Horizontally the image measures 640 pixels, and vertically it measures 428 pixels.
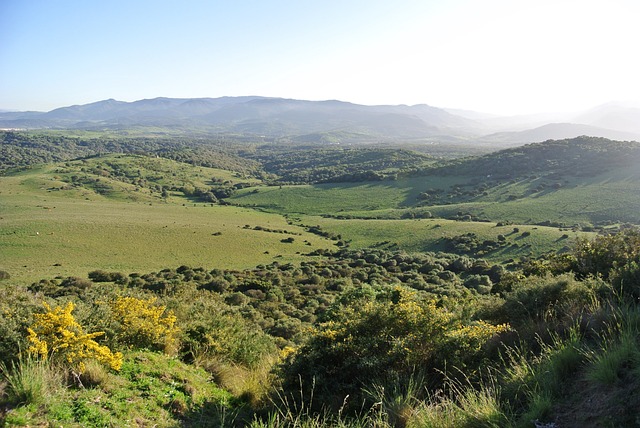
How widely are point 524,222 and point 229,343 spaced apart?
2961 inches

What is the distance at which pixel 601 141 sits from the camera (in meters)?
128

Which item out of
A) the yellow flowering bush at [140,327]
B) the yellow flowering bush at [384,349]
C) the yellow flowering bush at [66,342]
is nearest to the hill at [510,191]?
the yellow flowering bush at [384,349]

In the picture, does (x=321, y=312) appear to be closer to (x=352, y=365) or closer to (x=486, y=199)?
(x=352, y=365)

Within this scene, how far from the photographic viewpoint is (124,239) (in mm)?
52656

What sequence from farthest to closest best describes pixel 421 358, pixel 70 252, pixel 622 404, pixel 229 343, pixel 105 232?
pixel 105 232
pixel 70 252
pixel 229 343
pixel 421 358
pixel 622 404

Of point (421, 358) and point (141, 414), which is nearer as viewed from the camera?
point (141, 414)

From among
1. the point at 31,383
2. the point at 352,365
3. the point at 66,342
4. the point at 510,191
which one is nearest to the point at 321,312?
the point at 352,365

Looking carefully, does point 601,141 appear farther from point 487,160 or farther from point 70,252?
point 70,252

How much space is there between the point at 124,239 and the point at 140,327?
167ft

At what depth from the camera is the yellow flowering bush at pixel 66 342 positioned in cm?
563

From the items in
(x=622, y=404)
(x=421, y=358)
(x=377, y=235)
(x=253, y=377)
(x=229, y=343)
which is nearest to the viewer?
(x=622, y=404)

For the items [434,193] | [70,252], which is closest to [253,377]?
[70,252]

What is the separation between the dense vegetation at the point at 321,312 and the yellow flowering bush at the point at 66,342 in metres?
0.03

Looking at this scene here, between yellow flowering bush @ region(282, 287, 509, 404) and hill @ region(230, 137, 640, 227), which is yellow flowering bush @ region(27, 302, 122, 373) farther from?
hill @ region(230, 137, 640, 227)
